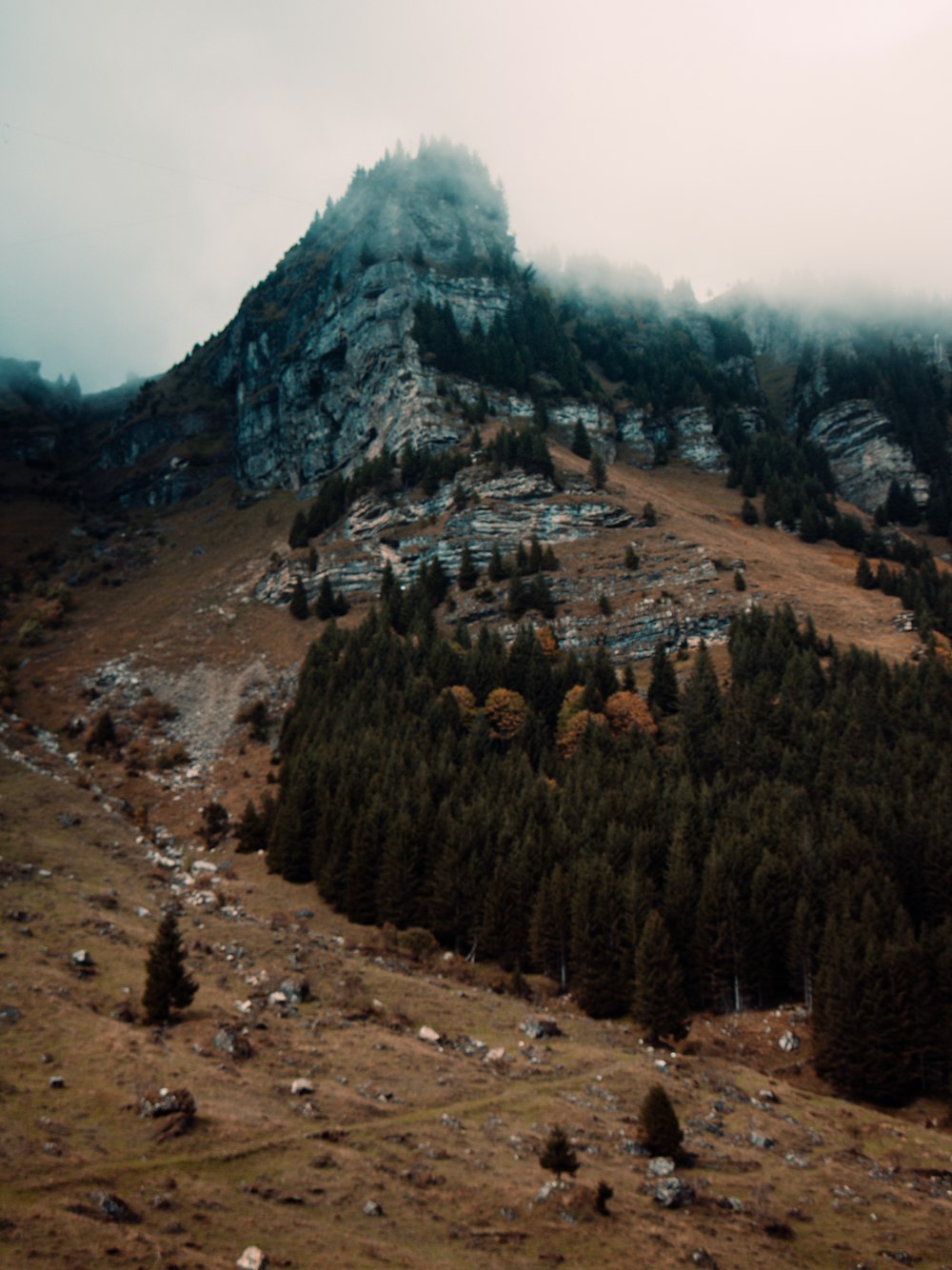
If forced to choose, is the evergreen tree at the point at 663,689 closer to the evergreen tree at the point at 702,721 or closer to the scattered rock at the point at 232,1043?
the evergreen tree at the point at 702,721

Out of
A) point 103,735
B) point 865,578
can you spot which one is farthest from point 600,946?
point 865,578

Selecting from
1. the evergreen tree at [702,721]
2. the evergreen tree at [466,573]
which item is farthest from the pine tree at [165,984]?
the evergreen tree at [466,573]

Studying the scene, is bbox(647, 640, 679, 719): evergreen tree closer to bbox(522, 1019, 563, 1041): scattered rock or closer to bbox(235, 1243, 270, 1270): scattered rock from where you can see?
bbox(522, 1019, 563, 1041): scattered rock

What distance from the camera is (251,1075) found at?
28.8 m

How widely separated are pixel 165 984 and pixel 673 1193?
70.3 feet

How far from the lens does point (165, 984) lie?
105ft

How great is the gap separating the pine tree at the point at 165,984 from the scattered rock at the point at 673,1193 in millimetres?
20270

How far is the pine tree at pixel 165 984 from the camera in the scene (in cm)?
3161

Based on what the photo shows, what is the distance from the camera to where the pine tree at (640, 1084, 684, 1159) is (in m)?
27.7

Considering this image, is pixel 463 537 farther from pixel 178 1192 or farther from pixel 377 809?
pixel 178 1192

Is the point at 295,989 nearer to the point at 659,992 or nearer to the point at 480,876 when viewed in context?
the point at 659,992

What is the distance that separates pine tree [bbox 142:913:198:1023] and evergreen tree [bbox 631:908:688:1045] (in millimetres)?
28534

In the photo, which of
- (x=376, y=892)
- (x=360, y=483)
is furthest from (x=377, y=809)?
(x=360, y=483)

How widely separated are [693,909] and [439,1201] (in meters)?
39.1
